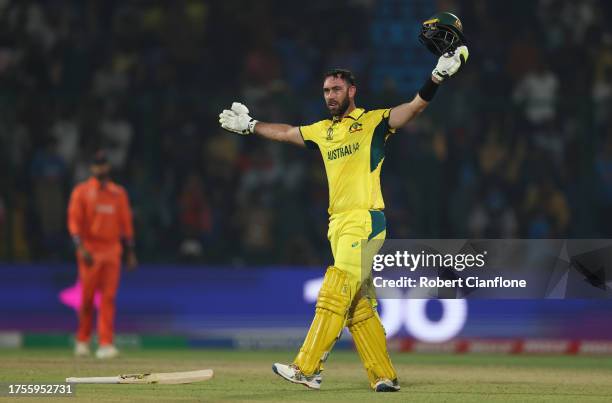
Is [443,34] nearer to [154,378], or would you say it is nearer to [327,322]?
[327,322]

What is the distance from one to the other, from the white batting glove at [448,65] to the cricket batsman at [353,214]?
81mm

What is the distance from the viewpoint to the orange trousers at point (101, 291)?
13.6 metres

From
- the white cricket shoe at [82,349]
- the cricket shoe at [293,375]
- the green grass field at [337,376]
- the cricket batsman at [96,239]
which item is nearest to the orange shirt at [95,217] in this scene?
the cricket batsman at [96,239]

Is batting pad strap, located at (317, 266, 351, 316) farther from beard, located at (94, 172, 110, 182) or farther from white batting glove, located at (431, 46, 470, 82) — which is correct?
beard, located at (94, 172, 110, 182)

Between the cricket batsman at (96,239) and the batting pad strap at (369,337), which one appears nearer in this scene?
the batting pad strap at (369,337)

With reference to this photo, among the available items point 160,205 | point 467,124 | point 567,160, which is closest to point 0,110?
point 160,205

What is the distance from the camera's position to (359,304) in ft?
30.5

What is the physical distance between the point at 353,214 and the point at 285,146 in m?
7.64

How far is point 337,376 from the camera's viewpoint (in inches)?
432

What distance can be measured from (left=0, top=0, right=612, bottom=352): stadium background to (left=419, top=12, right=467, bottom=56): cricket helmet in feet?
21.3

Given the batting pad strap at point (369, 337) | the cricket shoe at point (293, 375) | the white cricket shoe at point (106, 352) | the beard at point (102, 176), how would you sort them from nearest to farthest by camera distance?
the cricket shoe at point (293, 375) → the batting pad strap at point (369, 337) → the white cricket shoe at point (106, 352) → the beard at point (102, 176)

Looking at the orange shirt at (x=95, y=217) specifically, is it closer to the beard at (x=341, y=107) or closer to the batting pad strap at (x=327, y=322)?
the beard at (x=341, y=107)

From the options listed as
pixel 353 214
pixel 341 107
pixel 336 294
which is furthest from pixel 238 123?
pixel 336 294

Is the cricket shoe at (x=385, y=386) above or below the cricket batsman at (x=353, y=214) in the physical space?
below
